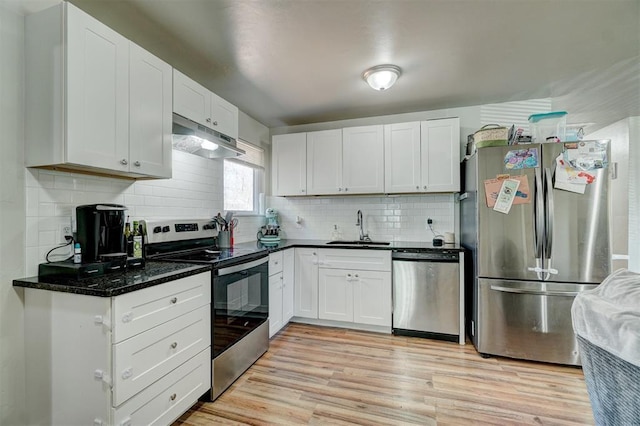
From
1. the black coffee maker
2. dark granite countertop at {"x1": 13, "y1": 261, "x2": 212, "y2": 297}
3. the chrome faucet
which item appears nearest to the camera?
dark granite countertop at {"x1": 13, "y1": 261, "x2": 212, "y2": 297}

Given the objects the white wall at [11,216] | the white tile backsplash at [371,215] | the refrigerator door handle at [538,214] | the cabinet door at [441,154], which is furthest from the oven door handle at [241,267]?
the refrigerator door handle at [538,214]

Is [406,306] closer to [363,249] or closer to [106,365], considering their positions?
[363,249]

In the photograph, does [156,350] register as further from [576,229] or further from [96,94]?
[576,229]

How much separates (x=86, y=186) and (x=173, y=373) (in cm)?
125

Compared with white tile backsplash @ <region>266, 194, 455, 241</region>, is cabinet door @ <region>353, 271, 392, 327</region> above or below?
below

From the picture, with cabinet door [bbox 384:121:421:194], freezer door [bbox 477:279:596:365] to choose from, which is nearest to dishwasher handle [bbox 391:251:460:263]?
freezer door [bbox 477:279:596:365]

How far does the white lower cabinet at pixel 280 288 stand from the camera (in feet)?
9.16

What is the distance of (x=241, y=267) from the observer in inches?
86.4

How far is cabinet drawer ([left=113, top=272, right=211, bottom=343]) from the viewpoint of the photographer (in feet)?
4.20

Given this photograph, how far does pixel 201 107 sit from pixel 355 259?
6.81 ft

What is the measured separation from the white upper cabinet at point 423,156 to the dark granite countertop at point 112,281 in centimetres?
244

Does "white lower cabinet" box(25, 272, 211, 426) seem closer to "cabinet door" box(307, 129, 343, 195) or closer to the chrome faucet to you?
"cabinet door" box(307, 129, 343, 195)

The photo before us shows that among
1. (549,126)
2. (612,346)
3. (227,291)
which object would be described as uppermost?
(549,126)

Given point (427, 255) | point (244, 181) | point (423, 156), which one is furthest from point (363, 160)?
point (244, 181)
